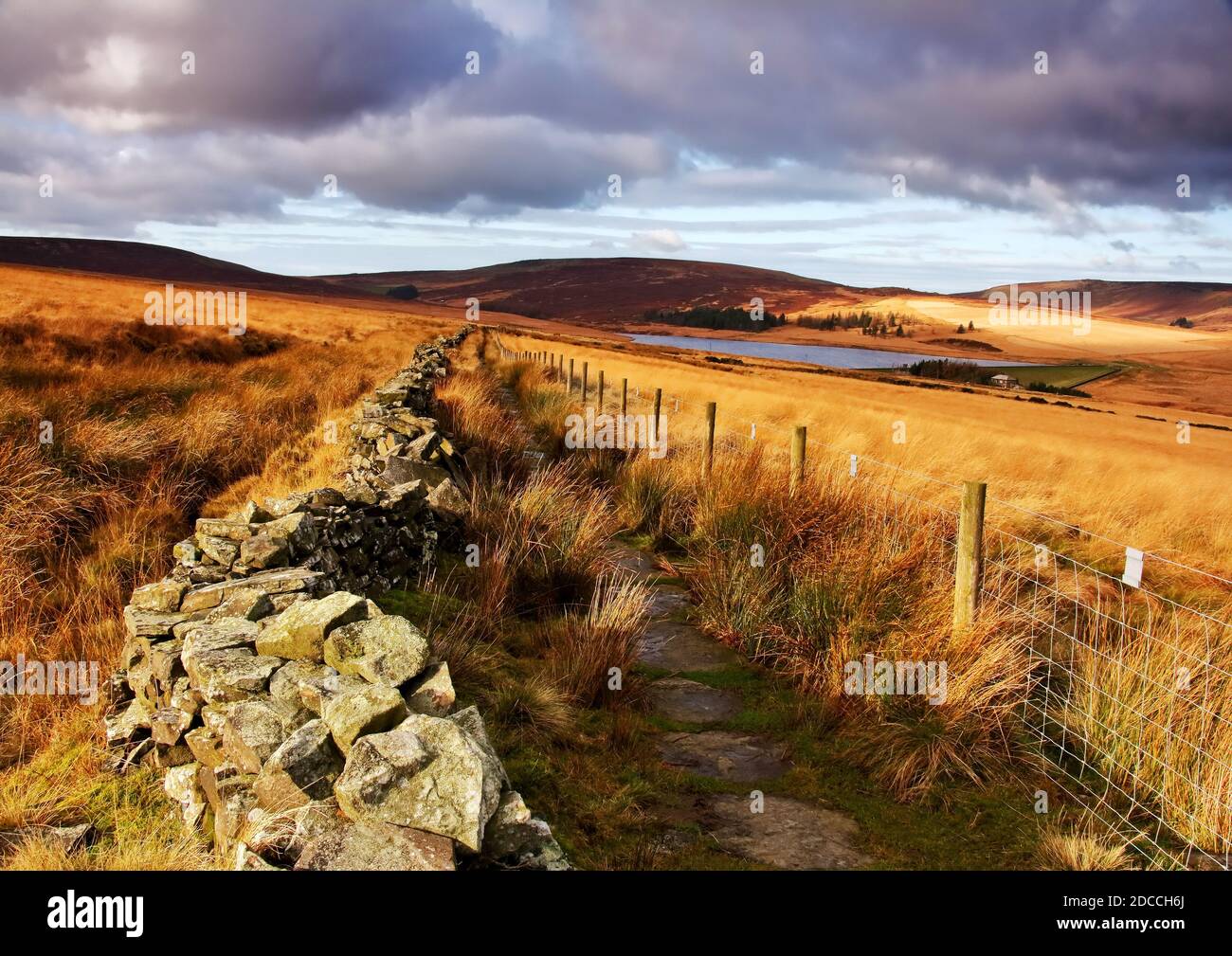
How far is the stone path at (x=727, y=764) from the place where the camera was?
12.9 ft

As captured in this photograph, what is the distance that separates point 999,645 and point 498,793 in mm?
3666

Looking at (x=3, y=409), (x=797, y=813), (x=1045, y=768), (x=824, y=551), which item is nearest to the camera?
(x=797, y=813)

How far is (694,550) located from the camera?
8.56 metres

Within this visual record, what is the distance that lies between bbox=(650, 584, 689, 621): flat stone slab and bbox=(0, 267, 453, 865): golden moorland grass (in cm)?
368

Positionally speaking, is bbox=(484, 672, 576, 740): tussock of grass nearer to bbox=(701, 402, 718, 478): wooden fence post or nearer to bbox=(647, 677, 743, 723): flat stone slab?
bbox=(647, 677, 743, 723): flat stone slab

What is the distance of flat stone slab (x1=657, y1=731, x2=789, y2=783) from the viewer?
468 cm

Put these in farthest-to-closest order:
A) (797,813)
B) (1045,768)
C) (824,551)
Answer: (824,551) → (1045,768) → (797,813)

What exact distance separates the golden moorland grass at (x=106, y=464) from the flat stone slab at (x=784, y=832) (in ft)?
8.46

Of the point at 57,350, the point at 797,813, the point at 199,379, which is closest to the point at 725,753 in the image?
the point at 797,813

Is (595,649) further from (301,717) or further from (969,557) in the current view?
(969,557)

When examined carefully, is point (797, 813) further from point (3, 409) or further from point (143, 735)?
point (3, 409)

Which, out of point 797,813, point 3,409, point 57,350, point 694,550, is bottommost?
point 797,813
